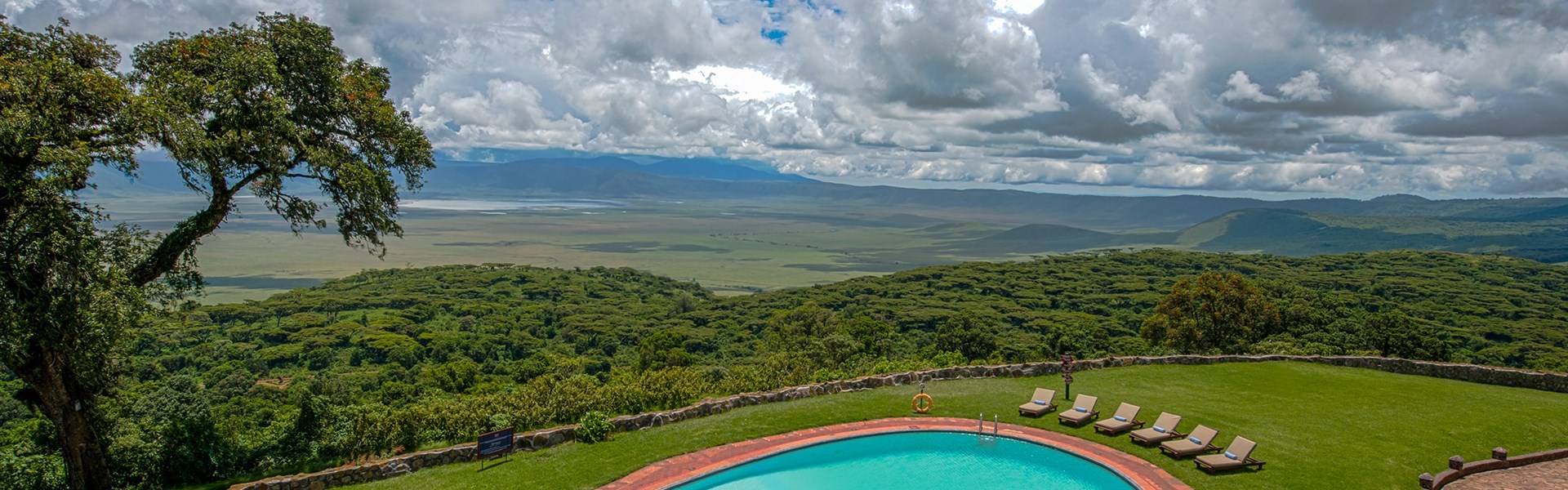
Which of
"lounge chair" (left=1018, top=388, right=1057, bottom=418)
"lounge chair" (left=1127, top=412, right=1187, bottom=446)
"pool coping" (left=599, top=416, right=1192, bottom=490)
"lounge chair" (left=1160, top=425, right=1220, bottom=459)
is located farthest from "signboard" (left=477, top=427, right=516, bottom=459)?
"lounge chair" (left=1160, top=425, right=1220, bottom=459)

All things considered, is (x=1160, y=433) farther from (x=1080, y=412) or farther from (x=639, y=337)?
(x=639, y=337)

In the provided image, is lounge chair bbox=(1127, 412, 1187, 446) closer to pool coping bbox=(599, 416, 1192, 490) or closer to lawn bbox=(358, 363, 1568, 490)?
lawn bbox=(358, 363, 1568, 490)

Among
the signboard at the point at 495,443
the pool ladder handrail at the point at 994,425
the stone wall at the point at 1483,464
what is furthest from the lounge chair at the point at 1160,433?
the signboard at the point at 495,443

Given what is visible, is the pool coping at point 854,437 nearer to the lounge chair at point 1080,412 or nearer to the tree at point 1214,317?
the lounge chair at point 1080,412

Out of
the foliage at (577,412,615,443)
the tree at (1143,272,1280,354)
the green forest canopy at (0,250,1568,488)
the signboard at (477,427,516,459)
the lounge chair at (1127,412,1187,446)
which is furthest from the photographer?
the tree at (1143,272,1280,354)

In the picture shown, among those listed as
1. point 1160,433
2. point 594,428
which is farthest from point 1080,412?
point 594,428
